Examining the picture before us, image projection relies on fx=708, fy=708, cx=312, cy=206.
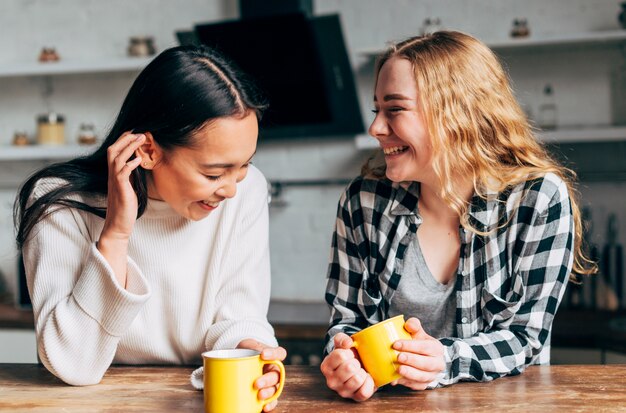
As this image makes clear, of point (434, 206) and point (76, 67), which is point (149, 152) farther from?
point (76, 67)

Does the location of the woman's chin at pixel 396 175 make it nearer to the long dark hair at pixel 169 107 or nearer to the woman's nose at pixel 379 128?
the woman's nose at pixel 379 128

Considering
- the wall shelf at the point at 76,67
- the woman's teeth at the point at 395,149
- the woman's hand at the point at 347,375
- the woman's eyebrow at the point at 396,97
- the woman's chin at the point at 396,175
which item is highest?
the wall shelf at the point at 76,67

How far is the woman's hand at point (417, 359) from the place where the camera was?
104cm

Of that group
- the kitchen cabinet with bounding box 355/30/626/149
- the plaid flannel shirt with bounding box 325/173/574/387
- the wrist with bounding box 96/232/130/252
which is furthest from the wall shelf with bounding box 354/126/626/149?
the wrist with bounding box 96/232/130/252

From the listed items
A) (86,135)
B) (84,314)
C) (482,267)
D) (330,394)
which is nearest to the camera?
(330,394)

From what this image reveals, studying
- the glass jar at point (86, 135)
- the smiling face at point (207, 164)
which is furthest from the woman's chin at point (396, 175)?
the glass jar at point (86, 135)

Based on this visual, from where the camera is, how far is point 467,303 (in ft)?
4.44

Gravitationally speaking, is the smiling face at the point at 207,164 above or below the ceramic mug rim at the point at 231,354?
above

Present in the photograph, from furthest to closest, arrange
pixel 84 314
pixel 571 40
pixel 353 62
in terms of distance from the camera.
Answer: pixel 353 62 < pixel 571 40 < pixel 84 314

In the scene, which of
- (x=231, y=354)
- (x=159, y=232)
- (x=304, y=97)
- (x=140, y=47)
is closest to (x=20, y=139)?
(x=140, y=47)

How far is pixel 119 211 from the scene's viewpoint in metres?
1.22

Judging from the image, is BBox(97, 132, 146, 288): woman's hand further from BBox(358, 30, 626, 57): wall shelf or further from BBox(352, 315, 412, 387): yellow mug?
BBox(358, 30, 626, 57): wall shelf

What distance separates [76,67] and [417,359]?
2.65 metres

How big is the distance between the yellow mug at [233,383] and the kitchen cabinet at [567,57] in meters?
2.09
